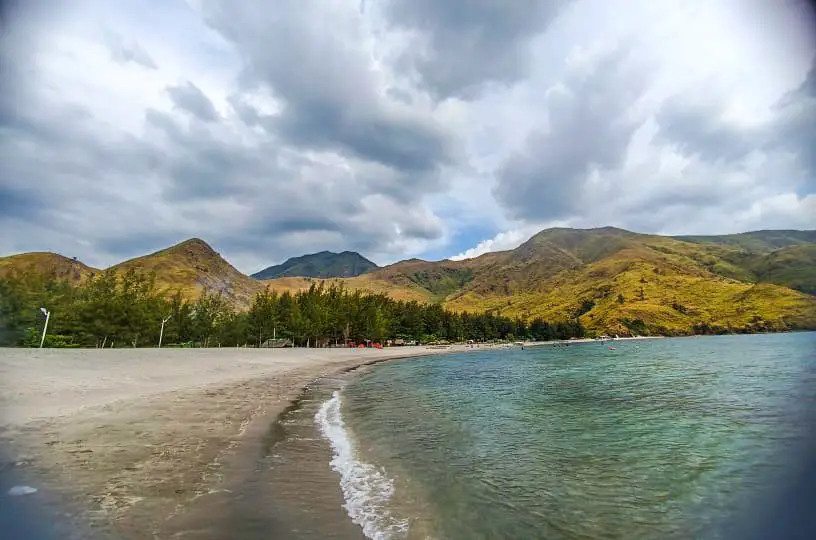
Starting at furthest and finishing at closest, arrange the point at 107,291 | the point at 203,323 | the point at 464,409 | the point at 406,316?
the point at 406,316 < the point at 203,323 < the point at 107,291 < the point at 464,409

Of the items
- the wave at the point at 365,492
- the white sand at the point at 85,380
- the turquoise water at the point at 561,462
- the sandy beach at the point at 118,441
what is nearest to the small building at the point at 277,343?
the white sand at the point at 85,380

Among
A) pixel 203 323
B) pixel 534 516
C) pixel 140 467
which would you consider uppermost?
pixel 203 323

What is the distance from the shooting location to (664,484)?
1114 centimetres

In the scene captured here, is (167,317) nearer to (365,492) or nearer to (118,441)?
(118,441)

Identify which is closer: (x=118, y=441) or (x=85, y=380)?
(x=118, y=441)

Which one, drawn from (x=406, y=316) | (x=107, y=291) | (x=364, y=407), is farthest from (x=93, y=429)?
(x=406, y=316)

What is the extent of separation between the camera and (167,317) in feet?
276

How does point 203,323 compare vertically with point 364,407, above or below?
above

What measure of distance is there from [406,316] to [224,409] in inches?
5813

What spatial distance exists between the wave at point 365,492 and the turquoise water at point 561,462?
0.04 metres

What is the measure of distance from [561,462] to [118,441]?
1369 centimetres

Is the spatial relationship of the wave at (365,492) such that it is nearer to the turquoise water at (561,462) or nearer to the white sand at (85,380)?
the turquoise water at (561,462)

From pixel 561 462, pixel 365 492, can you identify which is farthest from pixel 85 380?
pixel 561 462

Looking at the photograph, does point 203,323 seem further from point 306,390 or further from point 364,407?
point 364,407
